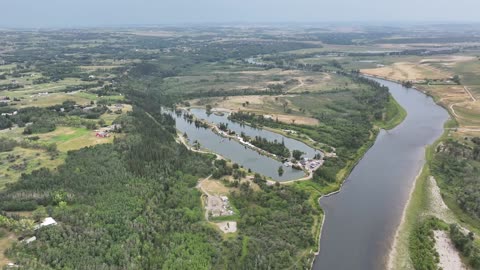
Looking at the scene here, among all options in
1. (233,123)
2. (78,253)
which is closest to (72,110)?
(233,123)

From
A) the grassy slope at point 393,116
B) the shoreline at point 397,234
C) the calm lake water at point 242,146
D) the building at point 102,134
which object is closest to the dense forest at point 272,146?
the calm lake water at point 242,146

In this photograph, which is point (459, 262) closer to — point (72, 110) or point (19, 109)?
point (72, 110)

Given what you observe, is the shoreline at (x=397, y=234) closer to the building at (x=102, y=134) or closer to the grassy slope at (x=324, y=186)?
the grassy slope at (x=324, y=186)

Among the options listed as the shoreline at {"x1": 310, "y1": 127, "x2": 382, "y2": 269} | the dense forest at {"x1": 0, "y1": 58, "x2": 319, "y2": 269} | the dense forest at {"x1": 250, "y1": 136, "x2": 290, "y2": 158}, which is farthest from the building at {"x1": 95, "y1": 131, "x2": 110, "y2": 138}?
the shoreline at {"x1": 310, "y1": 127, "x2": 382, "y2": 269}

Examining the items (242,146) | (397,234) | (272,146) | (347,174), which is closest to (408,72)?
(272,146)

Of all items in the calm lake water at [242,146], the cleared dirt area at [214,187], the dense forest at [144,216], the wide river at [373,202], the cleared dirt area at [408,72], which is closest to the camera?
the dense forest at [144,216]

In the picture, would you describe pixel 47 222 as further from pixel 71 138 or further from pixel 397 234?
pixel 397 234

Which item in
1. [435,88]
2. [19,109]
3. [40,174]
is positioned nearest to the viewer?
[40,174]

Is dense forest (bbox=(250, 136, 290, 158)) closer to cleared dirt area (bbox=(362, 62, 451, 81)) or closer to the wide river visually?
the wide river
